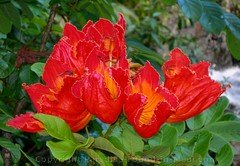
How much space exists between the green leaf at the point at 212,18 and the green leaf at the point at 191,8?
0.02 metres

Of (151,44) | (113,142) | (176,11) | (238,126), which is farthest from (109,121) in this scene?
(176,11)

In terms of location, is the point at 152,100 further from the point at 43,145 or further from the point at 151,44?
the point at 151,44

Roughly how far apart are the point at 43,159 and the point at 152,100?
0.44 meters

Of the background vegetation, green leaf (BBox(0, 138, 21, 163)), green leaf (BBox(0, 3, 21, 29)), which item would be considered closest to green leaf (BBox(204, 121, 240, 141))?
the background vegetation

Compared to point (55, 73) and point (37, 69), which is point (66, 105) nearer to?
point (55, 73)

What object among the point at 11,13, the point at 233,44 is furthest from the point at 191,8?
the point at 11,13

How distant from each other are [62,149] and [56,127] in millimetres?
28

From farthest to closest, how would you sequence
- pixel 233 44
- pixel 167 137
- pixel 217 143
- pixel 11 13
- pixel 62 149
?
pixel 11 13, pixel 233 44, pixel 217 143, pixel 167 137, pixel 62 149

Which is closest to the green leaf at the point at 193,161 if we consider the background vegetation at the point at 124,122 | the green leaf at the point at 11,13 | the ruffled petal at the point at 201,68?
the background vegetation at the point at 124,122

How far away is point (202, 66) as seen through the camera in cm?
63

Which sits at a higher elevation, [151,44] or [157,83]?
[157,83]

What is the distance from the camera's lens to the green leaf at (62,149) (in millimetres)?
535

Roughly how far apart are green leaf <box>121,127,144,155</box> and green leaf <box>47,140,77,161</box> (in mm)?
76

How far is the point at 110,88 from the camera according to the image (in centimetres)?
56
